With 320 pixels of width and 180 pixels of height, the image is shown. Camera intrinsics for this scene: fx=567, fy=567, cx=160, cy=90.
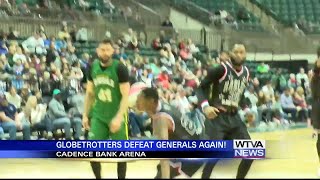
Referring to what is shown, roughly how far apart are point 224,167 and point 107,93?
105cm

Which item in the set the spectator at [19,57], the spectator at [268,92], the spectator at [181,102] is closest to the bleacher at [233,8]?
the spectator at [268,92]

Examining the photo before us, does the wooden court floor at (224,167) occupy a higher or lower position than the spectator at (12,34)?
lower

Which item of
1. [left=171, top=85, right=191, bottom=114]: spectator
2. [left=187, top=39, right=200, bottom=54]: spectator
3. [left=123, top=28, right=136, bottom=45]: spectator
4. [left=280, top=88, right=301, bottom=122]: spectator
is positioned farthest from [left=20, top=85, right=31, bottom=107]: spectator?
[left=280, top=88, right=301, bottom=122]: spectator

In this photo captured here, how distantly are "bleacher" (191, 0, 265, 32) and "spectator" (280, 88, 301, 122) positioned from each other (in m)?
0.61

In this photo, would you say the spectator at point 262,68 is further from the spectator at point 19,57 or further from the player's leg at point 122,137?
the spectator at point 19,57

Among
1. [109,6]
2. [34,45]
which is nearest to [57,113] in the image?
[34,45]

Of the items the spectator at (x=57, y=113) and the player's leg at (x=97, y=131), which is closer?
the player's leg at (x=97, y=131)

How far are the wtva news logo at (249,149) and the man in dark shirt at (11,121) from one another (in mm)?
1612

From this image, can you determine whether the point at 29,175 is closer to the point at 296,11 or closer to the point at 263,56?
the point at 263,56

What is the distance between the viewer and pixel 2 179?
4.21 meters

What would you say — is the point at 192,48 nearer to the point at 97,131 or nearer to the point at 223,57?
the point at 223,57

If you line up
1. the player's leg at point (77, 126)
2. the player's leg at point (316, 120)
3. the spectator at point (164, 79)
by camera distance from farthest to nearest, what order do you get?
1. the spectator at point (164, 79)
2. the player's leg at point (316, 120)
3. the player's leg at point (77, 126)

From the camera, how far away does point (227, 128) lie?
13.7 ft

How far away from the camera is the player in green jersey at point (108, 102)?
417cm
